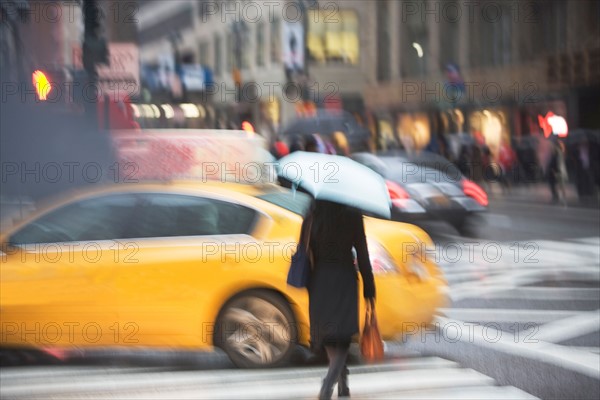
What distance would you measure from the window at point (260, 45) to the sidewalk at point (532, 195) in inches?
360

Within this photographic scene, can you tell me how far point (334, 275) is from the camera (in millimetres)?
5574

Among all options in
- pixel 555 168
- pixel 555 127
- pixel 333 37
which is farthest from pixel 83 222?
pixel 333 37

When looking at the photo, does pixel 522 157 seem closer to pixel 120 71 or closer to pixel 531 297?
pixel 120 71

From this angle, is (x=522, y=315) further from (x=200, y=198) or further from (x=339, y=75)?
(x=339, y=75)

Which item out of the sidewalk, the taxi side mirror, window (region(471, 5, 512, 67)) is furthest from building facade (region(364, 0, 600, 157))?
the taxi side mirror

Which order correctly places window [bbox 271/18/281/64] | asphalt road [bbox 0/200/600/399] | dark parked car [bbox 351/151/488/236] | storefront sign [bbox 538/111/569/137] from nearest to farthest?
asphalt road [bbox 0/200/600/399]
dark parked car [bbox 351/151/488/236]
storefront sign [bbox 538/111/569/137]
window [bbox 271/18/281/64]

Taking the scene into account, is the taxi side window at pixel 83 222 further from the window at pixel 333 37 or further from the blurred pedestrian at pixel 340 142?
the window at pixel 333 37

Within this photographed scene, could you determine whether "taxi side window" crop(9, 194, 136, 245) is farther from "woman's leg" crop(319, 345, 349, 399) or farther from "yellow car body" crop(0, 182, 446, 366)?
"woman's leg" crop(319, 345, 349, 399)

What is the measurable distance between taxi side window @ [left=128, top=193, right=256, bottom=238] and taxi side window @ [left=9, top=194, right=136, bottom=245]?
0.12 meters

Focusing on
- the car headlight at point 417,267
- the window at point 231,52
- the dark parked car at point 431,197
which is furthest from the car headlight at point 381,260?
the window at point 231,52

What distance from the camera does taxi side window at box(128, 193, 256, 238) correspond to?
7305mm

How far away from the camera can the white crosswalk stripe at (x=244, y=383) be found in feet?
21.4

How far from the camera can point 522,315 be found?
963 centimetres

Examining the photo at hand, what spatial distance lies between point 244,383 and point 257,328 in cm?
46
